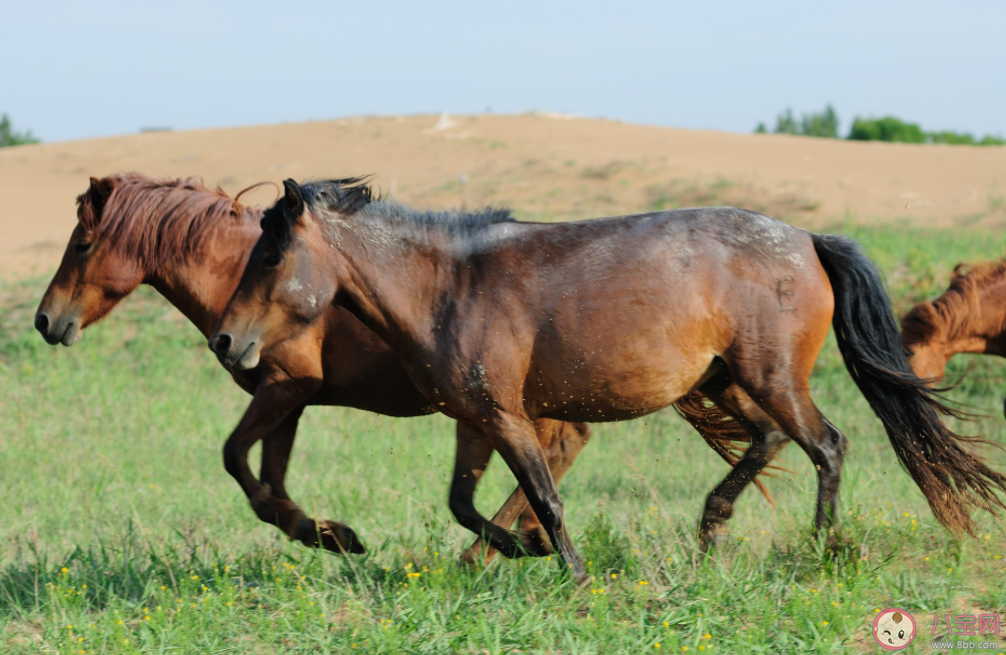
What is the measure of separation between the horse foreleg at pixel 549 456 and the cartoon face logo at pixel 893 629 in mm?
1724

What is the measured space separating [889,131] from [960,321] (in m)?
47.7

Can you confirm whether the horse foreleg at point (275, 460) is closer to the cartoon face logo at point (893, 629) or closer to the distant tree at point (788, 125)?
the cartoon face logo at point (893, 629)

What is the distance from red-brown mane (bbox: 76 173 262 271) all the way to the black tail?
326 cm

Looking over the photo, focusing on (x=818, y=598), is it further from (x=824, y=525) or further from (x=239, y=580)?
(x=239, y=580)

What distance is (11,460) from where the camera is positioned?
23.5 ft

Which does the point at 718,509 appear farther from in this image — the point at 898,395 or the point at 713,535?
the point at 898,395

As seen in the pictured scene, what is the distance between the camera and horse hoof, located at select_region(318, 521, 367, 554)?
444cm

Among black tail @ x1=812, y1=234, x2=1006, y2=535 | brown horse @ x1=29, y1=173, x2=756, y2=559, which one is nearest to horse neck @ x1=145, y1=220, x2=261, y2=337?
brown horse @ x1=29, y1=173, x2=756, y2=559

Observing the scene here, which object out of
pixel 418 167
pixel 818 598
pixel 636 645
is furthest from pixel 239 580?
pixel 418 167

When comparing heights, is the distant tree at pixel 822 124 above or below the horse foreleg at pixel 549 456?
above

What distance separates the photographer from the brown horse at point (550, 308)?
13.0 ft

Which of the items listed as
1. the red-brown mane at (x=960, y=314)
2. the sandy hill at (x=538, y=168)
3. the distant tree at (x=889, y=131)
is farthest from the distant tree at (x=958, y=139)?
the red-brown mane at (x=960, y=314)

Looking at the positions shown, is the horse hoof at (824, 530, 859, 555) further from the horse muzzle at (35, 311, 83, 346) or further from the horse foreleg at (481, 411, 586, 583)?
the horse muzzle at (35, 311, 83, 346)

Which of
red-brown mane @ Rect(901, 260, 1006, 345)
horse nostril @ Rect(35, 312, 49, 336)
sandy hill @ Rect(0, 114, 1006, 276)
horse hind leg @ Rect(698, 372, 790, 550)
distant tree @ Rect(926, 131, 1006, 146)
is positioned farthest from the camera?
distant tree @ Rect(926, 131, 1006, 146)
